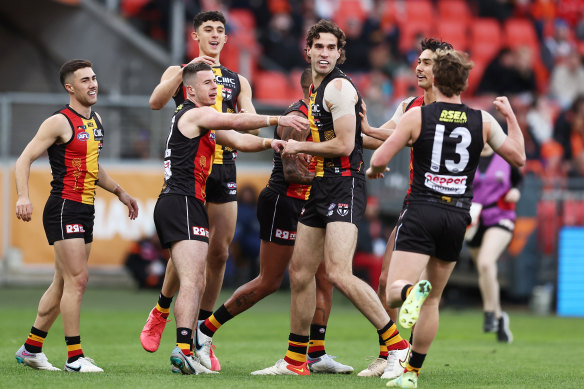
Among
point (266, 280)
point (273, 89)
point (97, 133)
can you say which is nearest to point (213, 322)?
point (266, 280)

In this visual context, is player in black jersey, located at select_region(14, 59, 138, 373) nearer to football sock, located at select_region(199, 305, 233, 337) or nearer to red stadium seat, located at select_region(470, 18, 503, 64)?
football sock, located at select_region(199, 305, 233, 337)

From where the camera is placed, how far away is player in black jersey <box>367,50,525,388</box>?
295 inches

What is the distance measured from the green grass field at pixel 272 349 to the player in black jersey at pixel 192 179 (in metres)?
0.51

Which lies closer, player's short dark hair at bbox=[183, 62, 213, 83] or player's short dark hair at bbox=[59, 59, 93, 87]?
player's short dark hair at bbox=[183, 62, 213, 83]

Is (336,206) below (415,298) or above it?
above

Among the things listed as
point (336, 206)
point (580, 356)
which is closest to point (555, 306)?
point (580, 356)

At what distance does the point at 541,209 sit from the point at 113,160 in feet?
25.1

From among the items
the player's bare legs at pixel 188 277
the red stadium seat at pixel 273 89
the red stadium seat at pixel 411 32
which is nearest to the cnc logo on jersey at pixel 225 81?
the player's bare legs at pixel 188 277

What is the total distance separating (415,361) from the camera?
7.64 m

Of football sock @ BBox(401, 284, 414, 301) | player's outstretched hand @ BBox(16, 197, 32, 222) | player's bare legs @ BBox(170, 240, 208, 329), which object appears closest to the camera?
football sock @ BBox(401, 284, 414, 301)

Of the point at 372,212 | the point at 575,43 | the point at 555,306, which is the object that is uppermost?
the point at 575,43

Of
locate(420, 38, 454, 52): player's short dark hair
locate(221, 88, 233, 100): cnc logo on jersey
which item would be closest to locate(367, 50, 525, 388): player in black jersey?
locate(420, 38, 454, 52): player's short dark hair

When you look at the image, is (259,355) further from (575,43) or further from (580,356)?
(575,43)

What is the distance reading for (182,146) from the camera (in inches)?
337
